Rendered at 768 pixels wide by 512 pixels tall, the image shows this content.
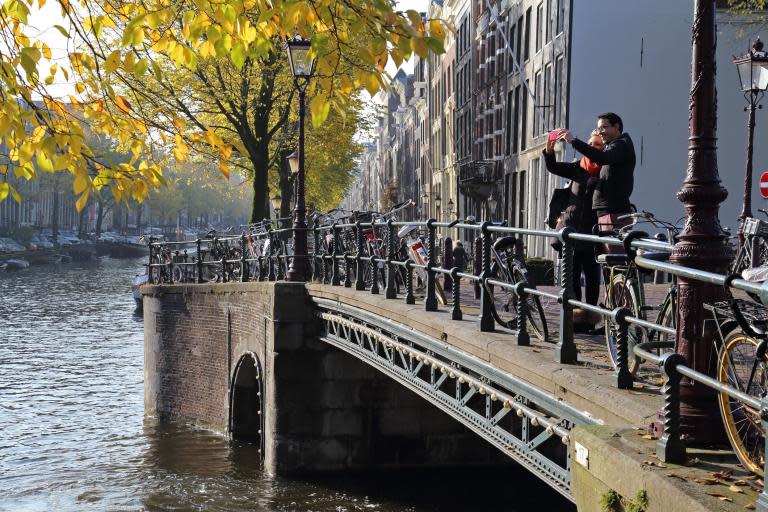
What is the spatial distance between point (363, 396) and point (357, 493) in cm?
152

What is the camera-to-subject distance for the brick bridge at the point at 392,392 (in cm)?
507

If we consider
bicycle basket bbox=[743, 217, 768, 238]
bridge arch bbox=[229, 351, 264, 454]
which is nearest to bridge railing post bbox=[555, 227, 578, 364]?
bicycle basket bbox=[743, 217, 768, 238]

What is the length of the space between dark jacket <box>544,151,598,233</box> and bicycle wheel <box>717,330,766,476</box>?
3738mm

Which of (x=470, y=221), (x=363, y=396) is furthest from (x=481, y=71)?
(x=470, y=221)

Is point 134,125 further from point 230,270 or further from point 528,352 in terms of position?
point 230,270

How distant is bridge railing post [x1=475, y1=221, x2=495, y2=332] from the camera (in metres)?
8.23

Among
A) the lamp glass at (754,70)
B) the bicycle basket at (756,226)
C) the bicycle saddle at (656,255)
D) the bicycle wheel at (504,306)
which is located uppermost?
the lamp glass at (754,70)

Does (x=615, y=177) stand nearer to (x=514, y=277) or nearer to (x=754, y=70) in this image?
(x=514, y=277)

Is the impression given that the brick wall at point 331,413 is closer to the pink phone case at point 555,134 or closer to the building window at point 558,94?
the pink phone case at point 555,134

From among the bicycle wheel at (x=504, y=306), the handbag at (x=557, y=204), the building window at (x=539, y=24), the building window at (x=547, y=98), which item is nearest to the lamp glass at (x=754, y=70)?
the bicycle wheel at (x=504, y=306)

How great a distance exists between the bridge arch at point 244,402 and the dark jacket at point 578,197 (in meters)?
11.5

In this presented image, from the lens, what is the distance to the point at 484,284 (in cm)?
823

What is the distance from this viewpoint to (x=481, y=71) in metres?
37.8

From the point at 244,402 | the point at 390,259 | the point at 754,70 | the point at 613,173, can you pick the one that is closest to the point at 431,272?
the point at 390,259
